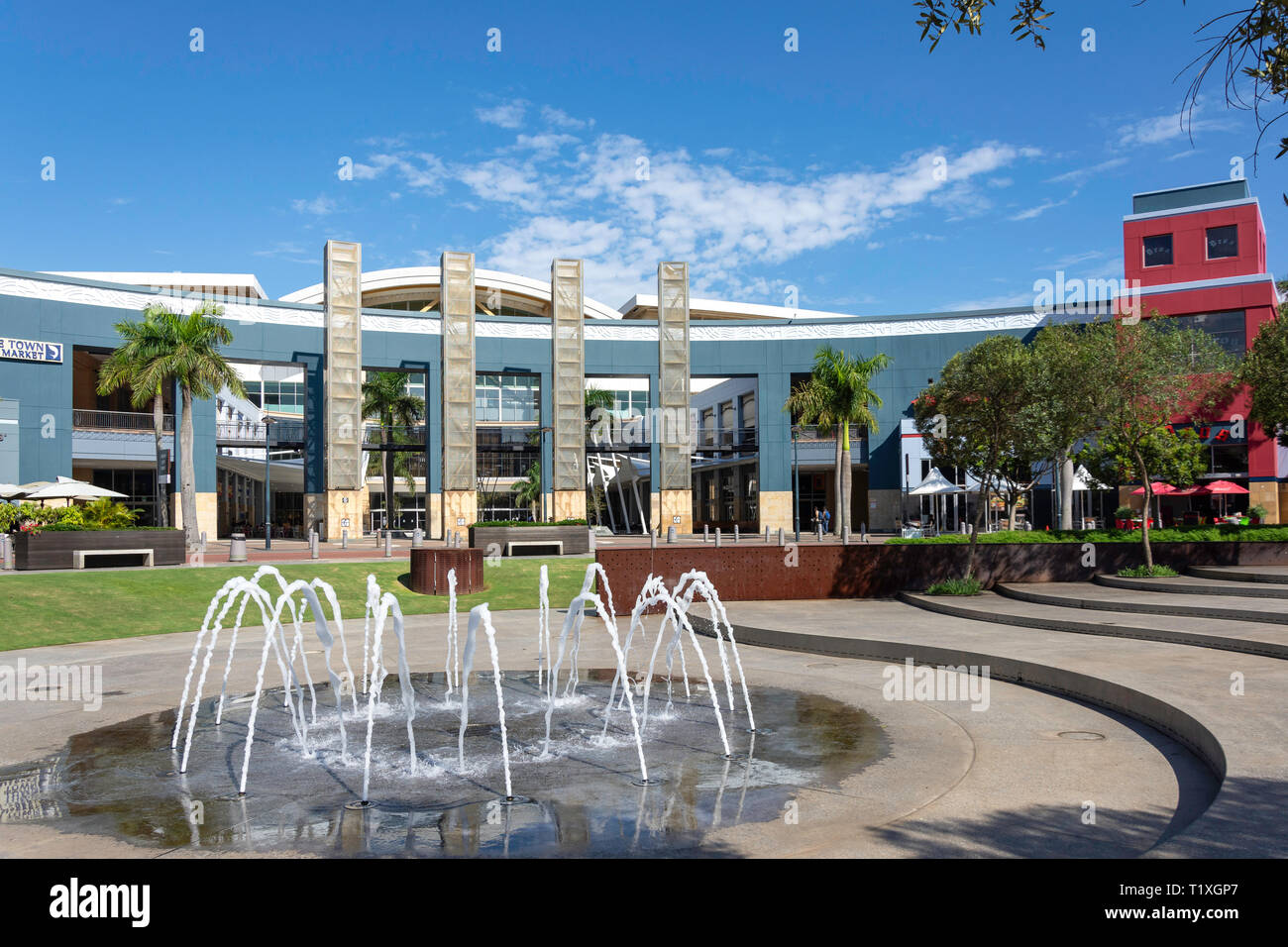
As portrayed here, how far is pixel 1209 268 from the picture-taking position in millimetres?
51594

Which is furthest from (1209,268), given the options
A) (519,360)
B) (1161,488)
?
(519,360)

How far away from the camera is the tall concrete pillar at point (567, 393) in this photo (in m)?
52.2

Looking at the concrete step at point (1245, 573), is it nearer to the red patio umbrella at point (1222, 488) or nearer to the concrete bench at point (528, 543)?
the concrete bench at point (528, 543)

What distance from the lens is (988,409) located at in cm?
1902

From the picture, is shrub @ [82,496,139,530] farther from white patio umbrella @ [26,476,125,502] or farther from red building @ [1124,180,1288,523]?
red building @ [1124,180,1288,523]

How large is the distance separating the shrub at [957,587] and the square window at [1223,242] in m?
43.9

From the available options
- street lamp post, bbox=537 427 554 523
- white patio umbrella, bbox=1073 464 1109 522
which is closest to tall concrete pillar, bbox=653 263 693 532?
street lamp post, bbox=537 427 554 523

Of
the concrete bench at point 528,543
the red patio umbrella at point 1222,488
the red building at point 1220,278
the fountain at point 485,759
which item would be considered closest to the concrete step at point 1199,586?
the fountain at point 485,759

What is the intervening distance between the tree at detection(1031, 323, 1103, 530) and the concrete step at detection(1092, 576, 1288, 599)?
3.15 m

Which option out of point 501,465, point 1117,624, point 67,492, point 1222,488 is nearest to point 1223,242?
point 1222,488

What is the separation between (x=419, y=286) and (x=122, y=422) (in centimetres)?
2775

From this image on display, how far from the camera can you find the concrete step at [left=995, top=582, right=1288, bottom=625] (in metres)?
14.2
